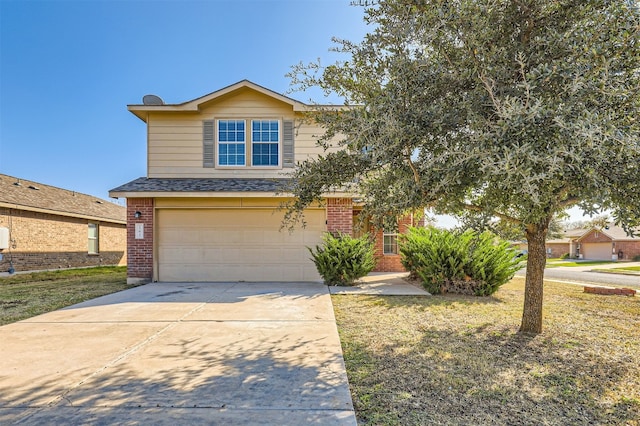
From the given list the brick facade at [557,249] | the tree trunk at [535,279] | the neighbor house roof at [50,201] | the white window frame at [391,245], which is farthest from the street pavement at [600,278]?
the brick facade at [557,249]

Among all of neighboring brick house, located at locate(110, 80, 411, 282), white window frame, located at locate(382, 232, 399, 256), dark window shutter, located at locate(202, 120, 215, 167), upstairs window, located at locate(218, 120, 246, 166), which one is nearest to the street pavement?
white window frame, located at locate(382, 232, 399, 256)

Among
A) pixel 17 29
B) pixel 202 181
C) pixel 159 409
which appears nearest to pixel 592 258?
pixel 202 181

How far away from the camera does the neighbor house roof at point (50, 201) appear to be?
43.9 feet

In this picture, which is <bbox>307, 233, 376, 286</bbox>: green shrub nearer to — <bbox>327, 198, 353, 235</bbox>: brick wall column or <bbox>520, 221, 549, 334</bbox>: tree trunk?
<bbox>327, 198, 353, 235</bbox>: brick wall column

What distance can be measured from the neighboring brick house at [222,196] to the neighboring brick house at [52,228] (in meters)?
6.62

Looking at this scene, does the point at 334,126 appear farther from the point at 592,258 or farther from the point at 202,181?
the point at 592,258

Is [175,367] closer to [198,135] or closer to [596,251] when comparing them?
[198,135]

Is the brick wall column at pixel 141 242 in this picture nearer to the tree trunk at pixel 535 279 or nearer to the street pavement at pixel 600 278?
the tree trunk at pixel 535 279

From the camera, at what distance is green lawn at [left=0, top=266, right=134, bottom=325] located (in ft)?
21.6

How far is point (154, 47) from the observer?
38.8 ft

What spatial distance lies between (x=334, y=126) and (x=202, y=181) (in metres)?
7.24

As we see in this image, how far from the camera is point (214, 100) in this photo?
11102mm

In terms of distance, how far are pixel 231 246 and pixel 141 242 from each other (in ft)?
9.01

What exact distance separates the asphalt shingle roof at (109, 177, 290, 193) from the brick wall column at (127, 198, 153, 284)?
0.49 m
